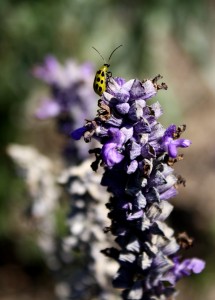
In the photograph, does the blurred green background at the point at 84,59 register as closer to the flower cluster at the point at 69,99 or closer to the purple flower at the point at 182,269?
the flower cluster at the point at 69,99

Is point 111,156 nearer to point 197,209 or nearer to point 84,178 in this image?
point 84,178

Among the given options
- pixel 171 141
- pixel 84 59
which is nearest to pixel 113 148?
pixel 171 141

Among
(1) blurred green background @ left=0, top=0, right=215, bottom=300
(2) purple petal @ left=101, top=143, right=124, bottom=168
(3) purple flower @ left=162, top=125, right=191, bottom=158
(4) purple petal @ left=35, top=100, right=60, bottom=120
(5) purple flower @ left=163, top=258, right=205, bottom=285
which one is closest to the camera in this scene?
(2) purple petal @ left=101, top=143, right=124, bottom=168

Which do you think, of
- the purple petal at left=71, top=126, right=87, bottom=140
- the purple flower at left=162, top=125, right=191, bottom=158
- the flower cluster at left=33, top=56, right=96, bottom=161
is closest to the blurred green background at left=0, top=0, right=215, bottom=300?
the flower cluster at left=33, top=56, right=96, bottom=161

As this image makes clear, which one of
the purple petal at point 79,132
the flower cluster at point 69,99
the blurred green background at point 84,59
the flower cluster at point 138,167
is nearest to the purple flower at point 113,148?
the flower cluster at point 138,167

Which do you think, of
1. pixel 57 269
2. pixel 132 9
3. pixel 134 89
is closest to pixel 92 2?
pixel 132 9

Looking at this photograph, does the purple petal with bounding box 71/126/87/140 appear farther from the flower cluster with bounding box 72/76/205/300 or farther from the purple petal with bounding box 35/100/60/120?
the purple petal with bounding box 35/100/60/120
